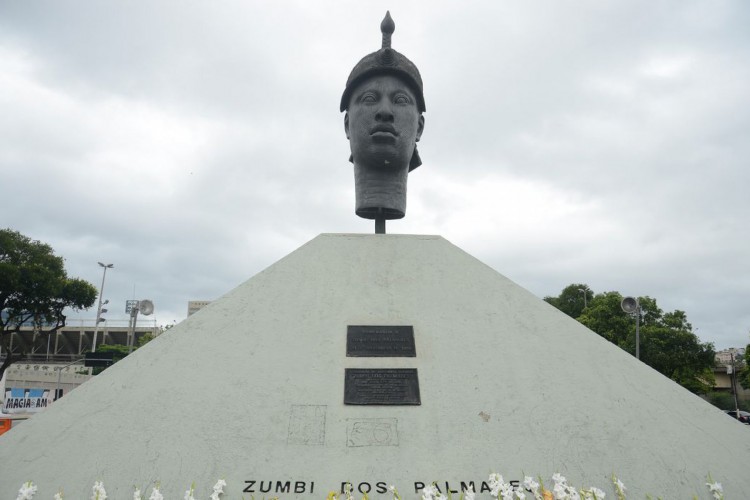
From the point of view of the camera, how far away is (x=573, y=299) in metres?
42.6

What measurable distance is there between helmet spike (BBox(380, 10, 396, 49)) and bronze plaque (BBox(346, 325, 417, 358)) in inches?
179

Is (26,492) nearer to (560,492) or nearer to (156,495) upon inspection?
(156,495)

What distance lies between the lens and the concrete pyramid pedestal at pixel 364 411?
408cm

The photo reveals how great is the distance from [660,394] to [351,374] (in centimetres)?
292

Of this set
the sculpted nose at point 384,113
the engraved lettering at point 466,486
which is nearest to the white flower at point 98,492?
the engraved lettering at point 466,486

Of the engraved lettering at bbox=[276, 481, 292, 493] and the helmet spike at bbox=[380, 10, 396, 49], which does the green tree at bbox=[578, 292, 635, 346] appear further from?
the engraved lettering at bbox=[276, 481, 292, 493]

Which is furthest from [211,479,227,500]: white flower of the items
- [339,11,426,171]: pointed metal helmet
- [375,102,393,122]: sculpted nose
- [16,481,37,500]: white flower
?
[339,11,426,171]: pointed metal helmet

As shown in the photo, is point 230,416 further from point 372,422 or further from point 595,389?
point 595,389

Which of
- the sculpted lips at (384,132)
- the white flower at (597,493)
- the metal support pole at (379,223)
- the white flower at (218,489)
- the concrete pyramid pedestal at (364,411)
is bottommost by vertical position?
the white flower at (218,489)

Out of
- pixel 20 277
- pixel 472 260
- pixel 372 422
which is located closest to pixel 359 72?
pixel 472 260

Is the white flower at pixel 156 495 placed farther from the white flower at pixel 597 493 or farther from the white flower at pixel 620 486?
the white flower at pixel 620 486

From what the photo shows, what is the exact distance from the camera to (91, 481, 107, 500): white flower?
383 cm

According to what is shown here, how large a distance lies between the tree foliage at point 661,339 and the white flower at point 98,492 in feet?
94.0

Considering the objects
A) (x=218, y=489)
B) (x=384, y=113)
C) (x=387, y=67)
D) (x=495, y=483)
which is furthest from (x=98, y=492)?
(x=387, y=67)
